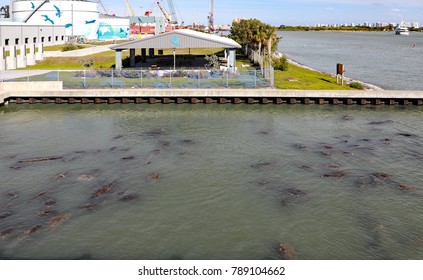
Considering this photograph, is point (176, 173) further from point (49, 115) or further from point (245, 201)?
point (49, 115)

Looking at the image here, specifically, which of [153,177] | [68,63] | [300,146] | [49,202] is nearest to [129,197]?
[153,177]

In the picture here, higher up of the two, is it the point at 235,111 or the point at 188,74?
the point at 188,74

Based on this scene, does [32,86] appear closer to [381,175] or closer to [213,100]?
[213,100]

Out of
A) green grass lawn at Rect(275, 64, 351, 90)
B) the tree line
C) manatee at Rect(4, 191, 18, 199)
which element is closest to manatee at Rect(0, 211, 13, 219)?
manatee at Rect(4, 191, 18, 199)

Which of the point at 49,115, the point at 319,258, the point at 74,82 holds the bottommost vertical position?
the point at 319,258

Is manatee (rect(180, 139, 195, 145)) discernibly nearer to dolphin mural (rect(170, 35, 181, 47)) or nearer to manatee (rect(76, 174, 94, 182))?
manatee (rect(76, 174, 94, 182))

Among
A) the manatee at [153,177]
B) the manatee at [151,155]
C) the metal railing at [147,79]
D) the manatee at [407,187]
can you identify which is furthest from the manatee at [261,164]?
the metal railing at [147,79]
